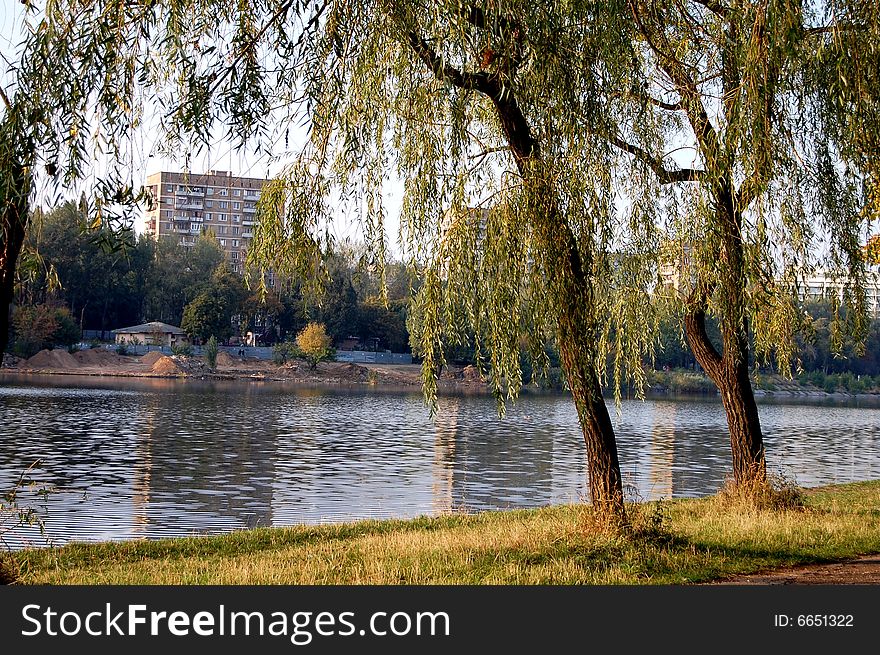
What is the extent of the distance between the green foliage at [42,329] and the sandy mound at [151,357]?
5734 mm

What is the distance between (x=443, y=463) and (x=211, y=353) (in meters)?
61.1

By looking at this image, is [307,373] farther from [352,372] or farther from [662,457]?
[662,457]

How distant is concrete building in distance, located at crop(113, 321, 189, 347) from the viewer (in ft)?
282

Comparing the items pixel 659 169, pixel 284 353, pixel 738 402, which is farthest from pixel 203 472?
pixel 284 353

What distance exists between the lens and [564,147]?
9359mm

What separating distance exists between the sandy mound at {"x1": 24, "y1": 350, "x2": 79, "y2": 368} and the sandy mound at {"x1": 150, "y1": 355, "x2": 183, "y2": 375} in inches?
240

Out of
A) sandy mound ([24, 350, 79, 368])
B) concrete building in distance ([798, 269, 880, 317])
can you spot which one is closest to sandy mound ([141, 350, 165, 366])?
sandy mound ([24, 350, 79, 368])

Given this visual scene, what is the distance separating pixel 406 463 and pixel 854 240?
47.4 feet

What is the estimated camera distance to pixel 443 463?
2472cm

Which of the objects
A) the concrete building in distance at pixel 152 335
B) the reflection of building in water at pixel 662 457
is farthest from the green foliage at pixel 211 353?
the reflection of building in water at pixel 662 457

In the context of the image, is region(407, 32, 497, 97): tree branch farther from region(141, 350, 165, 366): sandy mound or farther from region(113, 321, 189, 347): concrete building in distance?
region(113, 321, 189, 347): concrete building in distance

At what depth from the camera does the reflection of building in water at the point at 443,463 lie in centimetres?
1797

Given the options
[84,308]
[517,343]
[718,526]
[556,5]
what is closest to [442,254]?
[517,343]

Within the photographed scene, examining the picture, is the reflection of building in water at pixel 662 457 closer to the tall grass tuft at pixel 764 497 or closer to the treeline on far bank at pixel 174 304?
the tall grass tuft at pixel 764 497
